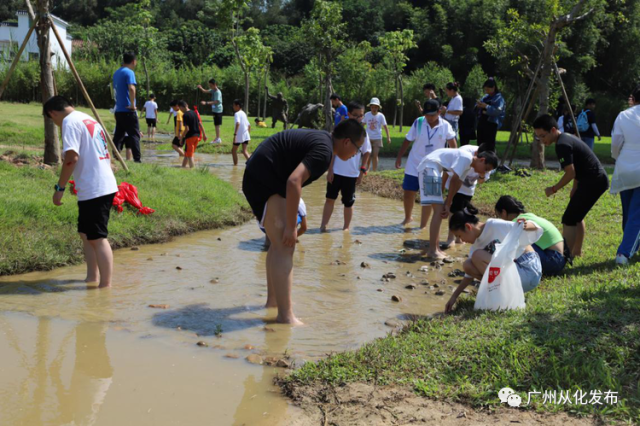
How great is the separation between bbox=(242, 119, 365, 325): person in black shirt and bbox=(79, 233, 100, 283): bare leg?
78.2 inches

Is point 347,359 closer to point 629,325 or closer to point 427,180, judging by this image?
point 629,325

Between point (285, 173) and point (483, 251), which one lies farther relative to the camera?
point (483, 251)

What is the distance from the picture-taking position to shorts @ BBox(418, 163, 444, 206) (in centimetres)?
820

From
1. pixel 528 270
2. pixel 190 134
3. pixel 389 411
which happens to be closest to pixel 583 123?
pixel 190 134

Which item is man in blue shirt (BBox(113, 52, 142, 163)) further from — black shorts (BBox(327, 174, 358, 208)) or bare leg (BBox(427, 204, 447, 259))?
bare leg (BBox(427, 204, 447, 259))

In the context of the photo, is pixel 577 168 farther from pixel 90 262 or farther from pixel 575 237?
pixel 90 262

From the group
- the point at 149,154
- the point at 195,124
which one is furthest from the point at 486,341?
the point at 149,154

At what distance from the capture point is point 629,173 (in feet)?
21.8

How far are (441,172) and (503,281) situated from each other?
3.33m

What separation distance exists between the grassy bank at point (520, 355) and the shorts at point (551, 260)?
76cm

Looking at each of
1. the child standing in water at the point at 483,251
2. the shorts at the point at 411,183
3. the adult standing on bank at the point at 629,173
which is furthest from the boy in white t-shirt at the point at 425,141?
the child standing in water at the point at 483,251

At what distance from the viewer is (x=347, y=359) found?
442 cm

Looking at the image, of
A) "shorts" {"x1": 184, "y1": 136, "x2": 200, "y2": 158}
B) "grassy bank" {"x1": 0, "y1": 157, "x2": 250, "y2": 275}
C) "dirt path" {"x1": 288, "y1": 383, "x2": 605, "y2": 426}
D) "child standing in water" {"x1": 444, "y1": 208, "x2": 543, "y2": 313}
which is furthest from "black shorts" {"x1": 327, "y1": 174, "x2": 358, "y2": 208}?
"shorts" {"x1": 184, "y1": 136, "x2": 200, "y2": 158}

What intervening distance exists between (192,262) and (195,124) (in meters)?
7.61
